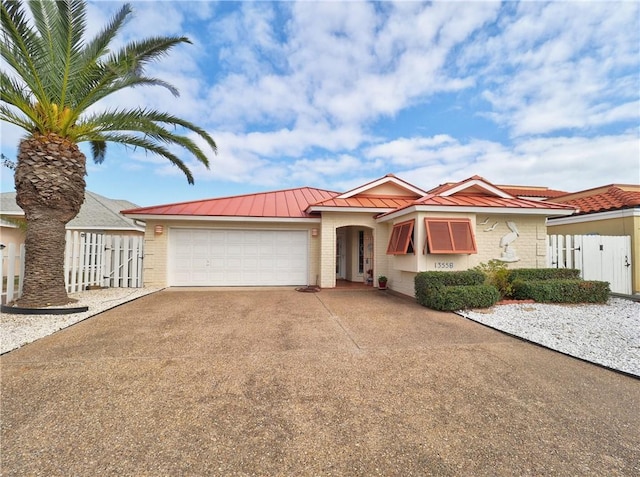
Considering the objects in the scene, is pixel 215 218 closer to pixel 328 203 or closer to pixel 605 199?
pixel 328 203

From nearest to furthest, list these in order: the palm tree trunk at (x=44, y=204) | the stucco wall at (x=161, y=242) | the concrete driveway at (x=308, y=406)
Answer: the concrete driveway at (x=308, y=406), the palm tree trunk at (x=44, y=204), the stucco wall at (x=161, y=242)

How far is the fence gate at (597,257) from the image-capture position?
30.0 feet

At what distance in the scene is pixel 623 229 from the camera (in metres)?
9.36

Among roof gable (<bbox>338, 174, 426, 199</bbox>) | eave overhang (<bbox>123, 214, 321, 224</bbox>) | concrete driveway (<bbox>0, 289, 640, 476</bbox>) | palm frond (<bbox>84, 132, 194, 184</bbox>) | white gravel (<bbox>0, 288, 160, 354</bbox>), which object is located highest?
palm frond (<bbox>84, 132, 194, 184</bbox>)

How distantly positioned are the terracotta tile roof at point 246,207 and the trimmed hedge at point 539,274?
733cm

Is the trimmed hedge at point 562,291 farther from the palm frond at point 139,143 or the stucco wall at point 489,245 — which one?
the palm frond at point 139,143

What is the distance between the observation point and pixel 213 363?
3.98 m

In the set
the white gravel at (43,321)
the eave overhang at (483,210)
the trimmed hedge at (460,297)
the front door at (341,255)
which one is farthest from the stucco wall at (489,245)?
the white gravel at (43,321)

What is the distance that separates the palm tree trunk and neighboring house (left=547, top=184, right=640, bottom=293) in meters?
15.8

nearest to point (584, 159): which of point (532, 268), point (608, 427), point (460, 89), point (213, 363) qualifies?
point (460, 89)

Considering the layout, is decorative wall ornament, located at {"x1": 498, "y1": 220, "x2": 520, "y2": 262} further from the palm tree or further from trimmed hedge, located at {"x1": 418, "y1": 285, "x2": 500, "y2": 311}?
the palm tree

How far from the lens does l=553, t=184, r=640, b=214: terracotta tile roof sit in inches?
376

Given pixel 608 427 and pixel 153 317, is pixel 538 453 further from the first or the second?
pixel 153 317

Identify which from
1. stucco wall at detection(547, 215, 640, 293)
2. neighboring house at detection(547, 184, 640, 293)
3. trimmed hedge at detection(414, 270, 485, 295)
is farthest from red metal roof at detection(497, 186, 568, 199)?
trimmed hedge at detection(414, 270, 485, 295)
